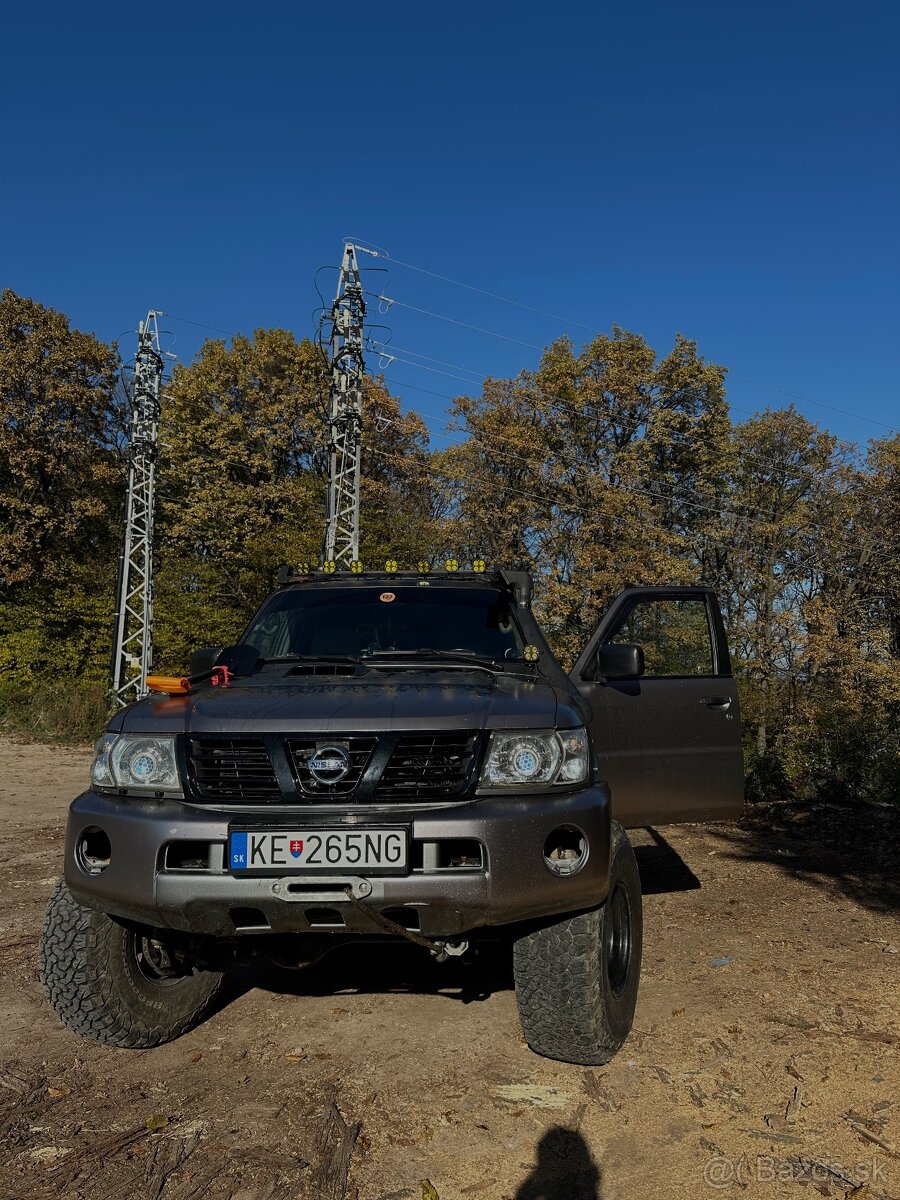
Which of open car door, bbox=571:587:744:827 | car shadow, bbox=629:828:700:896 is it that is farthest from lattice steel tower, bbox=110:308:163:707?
open car door, bbox=571:587:744:827

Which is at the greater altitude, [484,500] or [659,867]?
[484,500]

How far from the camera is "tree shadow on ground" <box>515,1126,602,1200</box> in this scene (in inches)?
100

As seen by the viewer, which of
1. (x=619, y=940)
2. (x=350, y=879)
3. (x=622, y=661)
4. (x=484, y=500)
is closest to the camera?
(x=350, y=879)

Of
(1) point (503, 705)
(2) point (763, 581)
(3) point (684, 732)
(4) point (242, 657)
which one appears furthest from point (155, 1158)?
(2) point (763, 581)

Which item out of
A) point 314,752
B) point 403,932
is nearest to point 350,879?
point 403,932

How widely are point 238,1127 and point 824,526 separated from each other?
31.2 meters

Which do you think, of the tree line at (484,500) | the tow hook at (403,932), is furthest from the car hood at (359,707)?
the tree line at (484,500)

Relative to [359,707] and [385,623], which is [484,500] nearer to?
[385,623]

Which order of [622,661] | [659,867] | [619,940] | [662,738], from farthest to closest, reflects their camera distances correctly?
[659,867] → [662,738] → [622,661] → [619,940]

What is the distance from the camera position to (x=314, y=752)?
10.1 ft

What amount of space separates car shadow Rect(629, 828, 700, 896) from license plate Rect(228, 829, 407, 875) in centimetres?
313

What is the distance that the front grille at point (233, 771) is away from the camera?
3062mm

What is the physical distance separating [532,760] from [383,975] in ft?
6.24

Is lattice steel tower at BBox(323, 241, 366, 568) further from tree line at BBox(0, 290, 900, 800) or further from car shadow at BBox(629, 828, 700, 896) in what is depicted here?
car shadow at BBox(629, 828, 700, 896)
